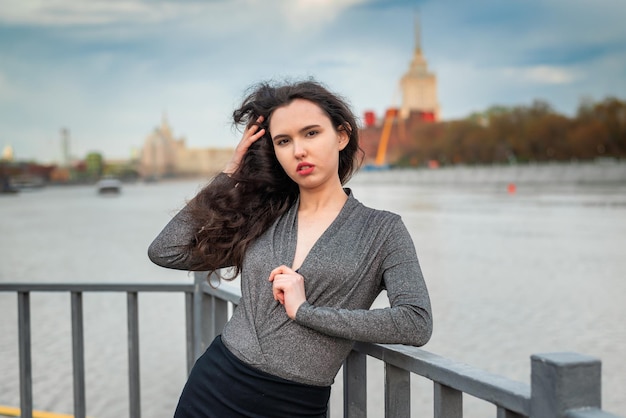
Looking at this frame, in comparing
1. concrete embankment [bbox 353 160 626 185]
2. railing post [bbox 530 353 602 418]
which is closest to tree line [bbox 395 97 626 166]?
concrete embankment [bbox 353 160 626 185]

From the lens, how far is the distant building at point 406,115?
153 meters

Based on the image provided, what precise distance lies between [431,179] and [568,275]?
8696 cm

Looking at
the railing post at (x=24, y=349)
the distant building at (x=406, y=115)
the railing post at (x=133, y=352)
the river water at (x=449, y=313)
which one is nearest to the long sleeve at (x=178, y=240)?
the river water at (x=449, y=313)

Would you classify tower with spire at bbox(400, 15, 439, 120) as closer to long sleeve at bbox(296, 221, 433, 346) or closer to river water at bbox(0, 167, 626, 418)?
river water at bbox(0, 167, 626, 418)

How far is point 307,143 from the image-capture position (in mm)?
2072

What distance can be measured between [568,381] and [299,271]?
81 cm

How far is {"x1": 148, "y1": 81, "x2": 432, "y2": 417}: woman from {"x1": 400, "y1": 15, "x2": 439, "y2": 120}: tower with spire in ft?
599

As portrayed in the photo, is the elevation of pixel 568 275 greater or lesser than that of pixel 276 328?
lesser

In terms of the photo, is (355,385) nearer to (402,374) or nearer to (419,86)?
(402,374)

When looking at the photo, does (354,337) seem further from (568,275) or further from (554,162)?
(554,162)

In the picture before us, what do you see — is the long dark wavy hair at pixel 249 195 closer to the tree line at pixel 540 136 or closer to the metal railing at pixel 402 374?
the metal railing at pixel 402 374

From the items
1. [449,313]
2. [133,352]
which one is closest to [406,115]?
[449,313]

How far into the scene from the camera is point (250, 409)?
6.57ft

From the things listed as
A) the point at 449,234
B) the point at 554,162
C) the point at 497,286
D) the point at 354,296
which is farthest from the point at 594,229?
the point at 554,162
